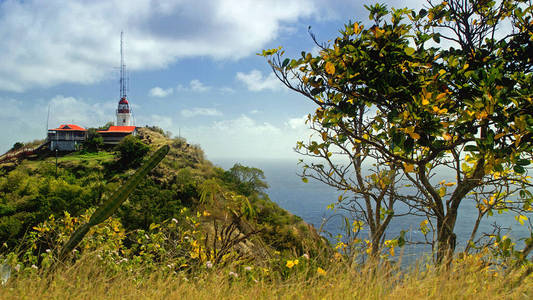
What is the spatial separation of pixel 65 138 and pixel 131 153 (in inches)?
498

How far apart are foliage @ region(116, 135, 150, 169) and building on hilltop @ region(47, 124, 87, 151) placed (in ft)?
33.8

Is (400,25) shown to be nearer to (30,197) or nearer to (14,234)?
(14,234)

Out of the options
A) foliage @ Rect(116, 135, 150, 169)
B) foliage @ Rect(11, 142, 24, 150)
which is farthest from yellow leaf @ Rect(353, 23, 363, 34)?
foliage @ Rect(11, 142, 24, 150)

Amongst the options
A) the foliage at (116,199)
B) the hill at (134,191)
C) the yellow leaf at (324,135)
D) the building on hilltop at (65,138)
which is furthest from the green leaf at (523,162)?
the building on hilltop at (65,138)

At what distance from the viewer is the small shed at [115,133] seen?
132 feet

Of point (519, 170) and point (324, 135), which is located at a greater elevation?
point (324, 135)

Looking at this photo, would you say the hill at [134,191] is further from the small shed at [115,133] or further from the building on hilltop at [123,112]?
the building on hilltop at [123,112]

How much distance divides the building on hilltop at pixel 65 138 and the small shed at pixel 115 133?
2401mm

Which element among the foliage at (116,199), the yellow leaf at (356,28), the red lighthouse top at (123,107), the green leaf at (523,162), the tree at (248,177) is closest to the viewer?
the green leaf at (523,162)

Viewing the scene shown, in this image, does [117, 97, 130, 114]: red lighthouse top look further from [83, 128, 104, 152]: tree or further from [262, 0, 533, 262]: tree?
[262, 0, 533, 262]: tree

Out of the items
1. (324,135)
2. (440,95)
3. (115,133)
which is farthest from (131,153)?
(440,95)

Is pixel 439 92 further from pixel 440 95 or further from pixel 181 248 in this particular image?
pixel 181 248

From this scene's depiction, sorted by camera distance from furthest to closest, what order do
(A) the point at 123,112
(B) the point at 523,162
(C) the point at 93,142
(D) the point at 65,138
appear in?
(A) the point at 123,112 → (C) the point at 93,142 → (D) the point at 65,138 → (B) the point at 523,162

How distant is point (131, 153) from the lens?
109 ft
